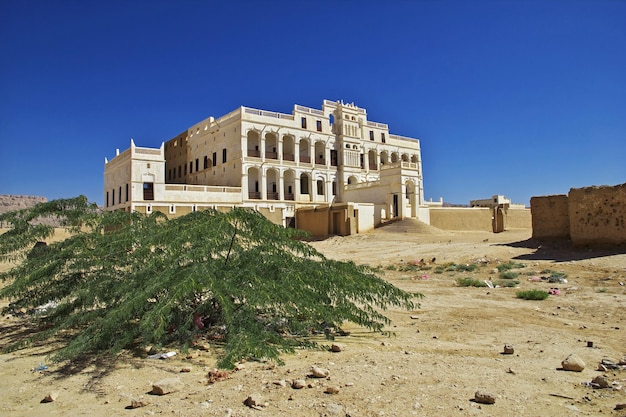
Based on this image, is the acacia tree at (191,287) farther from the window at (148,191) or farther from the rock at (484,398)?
the window at (148,191)

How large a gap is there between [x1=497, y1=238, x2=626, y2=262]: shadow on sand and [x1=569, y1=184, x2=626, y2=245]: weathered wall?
0.84 ft

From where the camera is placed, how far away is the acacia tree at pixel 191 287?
557cm

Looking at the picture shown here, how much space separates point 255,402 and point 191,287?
6.33ft

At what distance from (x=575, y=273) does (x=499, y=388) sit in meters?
9.61

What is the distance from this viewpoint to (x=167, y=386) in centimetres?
447

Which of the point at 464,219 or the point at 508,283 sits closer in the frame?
the point at 508,283

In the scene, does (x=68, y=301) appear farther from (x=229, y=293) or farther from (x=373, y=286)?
(x=373, y=286)

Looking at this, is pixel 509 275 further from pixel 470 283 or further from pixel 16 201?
pixel 16 201

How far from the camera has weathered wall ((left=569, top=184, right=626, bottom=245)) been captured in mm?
13938

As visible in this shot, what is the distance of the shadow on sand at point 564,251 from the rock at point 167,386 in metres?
13.3

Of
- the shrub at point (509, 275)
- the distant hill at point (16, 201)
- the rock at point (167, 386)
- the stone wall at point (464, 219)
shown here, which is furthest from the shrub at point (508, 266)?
the distant hill at point (16, 201)

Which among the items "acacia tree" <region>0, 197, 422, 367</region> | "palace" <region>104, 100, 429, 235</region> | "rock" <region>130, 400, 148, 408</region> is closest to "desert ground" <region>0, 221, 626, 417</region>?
"rock" <region>130, 400, 148, 408</region>

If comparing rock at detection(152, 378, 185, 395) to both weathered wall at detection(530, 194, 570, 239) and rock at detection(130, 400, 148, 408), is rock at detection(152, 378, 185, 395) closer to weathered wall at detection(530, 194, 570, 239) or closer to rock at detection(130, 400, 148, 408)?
rock at detection(130, 400, 148, 408)

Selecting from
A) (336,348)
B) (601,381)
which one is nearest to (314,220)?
(336,348)
